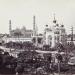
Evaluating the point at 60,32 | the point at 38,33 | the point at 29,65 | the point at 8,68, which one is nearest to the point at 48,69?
the point at 29,65

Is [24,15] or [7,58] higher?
[24,15]

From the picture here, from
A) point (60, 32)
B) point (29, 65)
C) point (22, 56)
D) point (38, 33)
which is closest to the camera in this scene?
point (29, 65)

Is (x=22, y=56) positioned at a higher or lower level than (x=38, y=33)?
lower

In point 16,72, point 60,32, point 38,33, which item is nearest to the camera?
point 16,72

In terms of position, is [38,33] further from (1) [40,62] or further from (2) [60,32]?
(1) [40,62]

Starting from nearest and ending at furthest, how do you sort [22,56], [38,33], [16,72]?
[16,72], [22,56], [38,33]

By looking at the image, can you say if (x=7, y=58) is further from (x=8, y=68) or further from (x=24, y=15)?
(x=24, y=15)

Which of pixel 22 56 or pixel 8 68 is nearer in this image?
pixel 8 68

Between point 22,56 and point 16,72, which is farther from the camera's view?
point 22,56

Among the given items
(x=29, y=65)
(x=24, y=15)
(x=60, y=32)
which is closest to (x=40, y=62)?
(x=29, y=65)
